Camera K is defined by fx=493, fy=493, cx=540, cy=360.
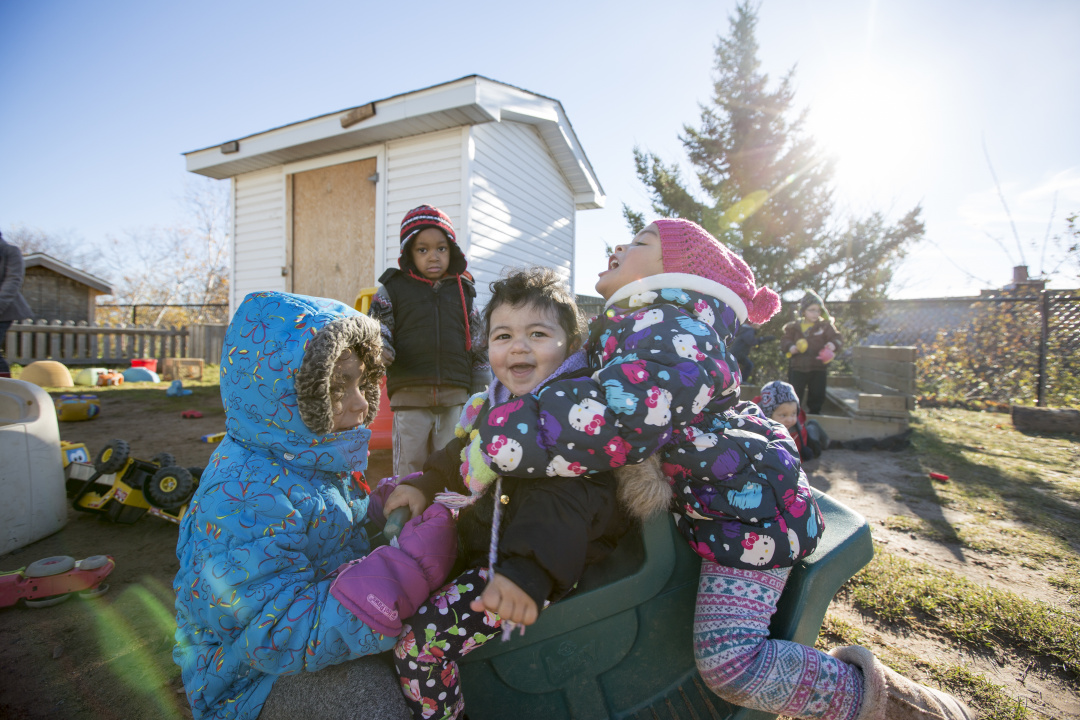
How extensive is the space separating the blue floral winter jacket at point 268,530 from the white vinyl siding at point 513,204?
506 centimetres

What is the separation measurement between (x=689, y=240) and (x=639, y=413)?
715 mm

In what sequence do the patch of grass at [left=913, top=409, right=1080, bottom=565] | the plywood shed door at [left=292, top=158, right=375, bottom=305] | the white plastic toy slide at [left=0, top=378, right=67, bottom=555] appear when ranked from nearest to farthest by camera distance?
the white plastic toy slide at [left=0, top=378, right=67, bottom=555] → the patch of grass at [left=913, top=409, right=1080, bottom=565] → the plywood shed door at [left=292, top=158, right=375, bottom=305]

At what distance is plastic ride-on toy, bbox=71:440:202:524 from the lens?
3275 mm

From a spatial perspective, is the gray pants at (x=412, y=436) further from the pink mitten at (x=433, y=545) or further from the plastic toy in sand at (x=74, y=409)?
the plastic toy in sand at (x=74, y=409)

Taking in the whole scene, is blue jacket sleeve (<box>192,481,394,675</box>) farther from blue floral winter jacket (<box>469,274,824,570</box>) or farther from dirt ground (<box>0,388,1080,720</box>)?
dirt ground (<box>0,388,1080,720</box>)

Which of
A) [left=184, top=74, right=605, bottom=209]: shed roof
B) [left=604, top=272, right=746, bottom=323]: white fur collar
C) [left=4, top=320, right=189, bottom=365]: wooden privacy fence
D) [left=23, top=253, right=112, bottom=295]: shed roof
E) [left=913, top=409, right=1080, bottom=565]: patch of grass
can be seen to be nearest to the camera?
[left=604, top=272, right=746, bottom=323]: white fur collar

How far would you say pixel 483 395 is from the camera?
5.42 feet

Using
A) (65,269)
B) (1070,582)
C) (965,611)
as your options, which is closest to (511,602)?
(965,611)

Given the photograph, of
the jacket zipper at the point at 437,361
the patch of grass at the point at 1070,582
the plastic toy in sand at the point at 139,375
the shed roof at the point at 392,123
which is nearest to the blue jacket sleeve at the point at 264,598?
the jacket zipper at the point at 437,361

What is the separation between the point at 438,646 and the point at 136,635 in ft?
6.74

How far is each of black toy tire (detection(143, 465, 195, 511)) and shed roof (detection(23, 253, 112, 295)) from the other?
59.4ft

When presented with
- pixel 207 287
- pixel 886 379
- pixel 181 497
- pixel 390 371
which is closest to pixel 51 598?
pixel 181 497

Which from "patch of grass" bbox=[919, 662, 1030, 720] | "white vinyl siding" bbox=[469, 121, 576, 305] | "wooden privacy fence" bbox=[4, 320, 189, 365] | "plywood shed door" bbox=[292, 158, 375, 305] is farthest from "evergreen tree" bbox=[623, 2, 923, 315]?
"wooden privacy fence" bbox=[4, 320, 189, 365]

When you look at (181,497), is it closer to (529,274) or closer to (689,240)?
(529,274)
